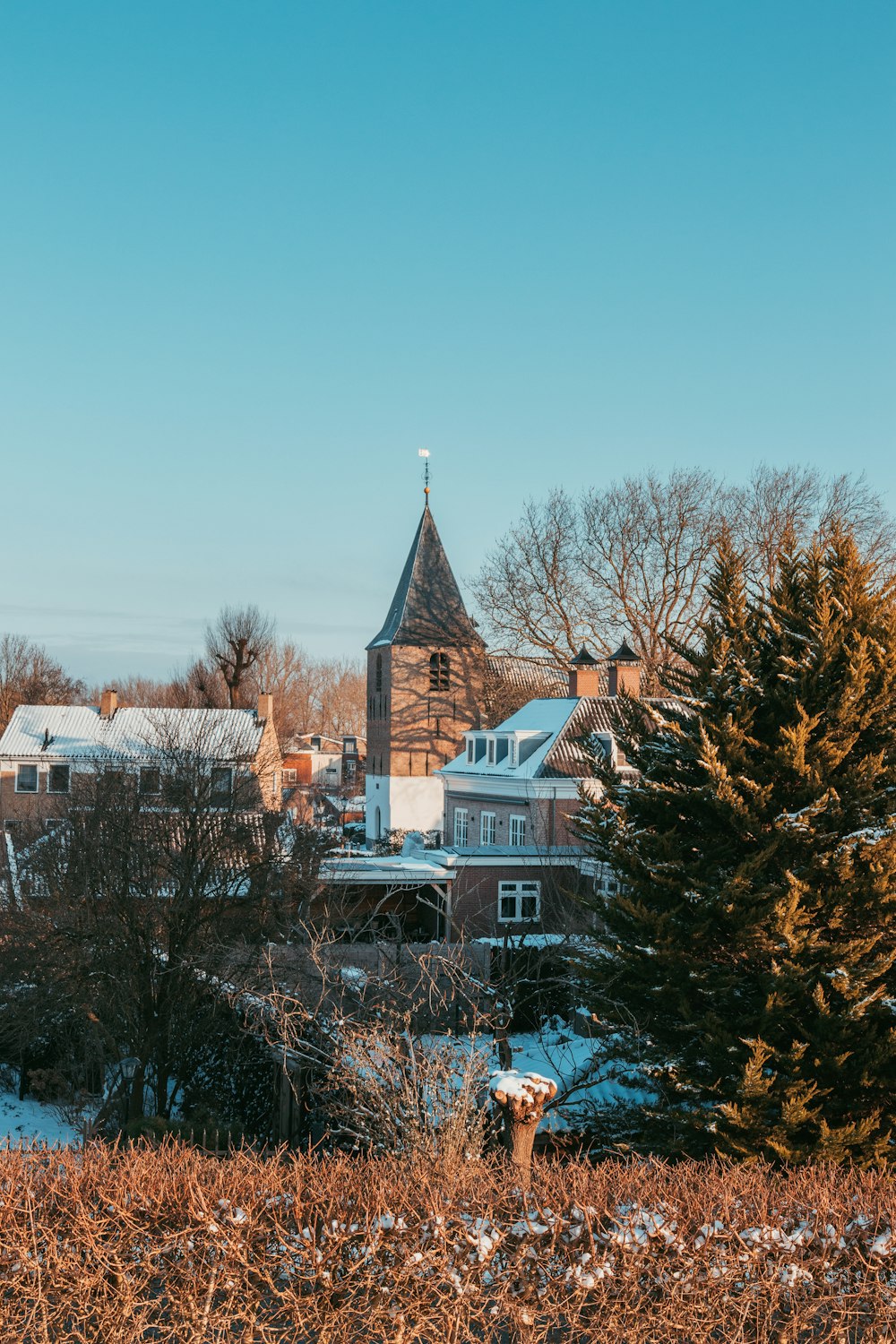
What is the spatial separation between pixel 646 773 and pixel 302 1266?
24.0 ft

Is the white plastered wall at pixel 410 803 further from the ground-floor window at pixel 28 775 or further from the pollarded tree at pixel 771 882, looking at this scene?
the pollarded tree at pixel 771 882

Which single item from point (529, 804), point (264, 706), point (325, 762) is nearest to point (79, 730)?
point (264, 706)

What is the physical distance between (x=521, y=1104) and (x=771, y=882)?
4.81 metres

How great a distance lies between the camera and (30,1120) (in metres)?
19.8

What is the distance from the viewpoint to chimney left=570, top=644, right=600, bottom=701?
32125 millimetres

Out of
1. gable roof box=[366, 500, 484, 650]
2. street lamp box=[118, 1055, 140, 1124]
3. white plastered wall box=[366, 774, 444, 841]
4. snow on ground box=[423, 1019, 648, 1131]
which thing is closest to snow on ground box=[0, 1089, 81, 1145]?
street lamp box=[118, 1055, 140, 1124]

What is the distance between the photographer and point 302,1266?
6363 millimetres

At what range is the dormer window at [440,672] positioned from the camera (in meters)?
47.4

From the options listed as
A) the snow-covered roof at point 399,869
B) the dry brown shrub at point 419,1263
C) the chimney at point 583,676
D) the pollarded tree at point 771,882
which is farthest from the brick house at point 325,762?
the dry brown shrub at point 419,1263

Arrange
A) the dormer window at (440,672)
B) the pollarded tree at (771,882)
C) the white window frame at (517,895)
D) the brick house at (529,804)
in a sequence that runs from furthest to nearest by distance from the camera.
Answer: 1. the dormer window at (440,672)
2. the white window frame at (517,895)
3. the brick house at (529,804)
4. the pollarded tree at (771,882)

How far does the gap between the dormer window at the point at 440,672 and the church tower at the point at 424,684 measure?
0.04m

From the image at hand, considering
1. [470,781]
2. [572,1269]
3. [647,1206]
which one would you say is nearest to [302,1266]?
[572,1269]

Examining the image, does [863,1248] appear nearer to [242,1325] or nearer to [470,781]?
[242,1325]

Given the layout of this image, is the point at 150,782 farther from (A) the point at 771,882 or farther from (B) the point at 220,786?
(A) the point at 771,882
